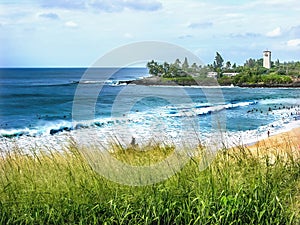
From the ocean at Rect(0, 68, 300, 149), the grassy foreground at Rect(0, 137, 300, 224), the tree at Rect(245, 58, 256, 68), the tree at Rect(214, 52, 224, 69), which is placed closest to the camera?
the grassy foreground at Rect(0, 137, 300, 224)

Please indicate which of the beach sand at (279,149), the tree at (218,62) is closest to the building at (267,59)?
the tree at (218,62)

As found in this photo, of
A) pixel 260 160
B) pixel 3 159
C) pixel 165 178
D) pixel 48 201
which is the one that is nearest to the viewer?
pixel 48 201

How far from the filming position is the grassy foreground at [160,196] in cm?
356

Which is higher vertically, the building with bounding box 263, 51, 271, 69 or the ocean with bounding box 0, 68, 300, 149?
the building with bounding box 263, 51, 271, 69

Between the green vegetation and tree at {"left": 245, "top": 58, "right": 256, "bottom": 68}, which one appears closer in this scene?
the green vegetation

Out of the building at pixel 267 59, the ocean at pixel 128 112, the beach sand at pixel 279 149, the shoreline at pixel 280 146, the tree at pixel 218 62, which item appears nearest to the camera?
the beach sand at pixel 279 149

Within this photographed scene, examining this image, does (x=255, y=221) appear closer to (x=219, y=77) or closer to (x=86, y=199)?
(x=86, y=199)

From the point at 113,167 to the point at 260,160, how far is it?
1413mm

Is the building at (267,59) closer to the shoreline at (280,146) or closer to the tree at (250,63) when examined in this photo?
the tree at (250,63)

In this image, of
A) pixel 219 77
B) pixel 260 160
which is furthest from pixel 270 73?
pixel 260 160

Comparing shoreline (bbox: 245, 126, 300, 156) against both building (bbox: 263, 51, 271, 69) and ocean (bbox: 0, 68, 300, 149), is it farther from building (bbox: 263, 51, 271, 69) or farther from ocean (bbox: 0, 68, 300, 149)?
building (bbox: 263, 51, 271, 69)

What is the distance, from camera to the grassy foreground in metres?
3.56

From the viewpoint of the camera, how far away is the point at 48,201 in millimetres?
3750

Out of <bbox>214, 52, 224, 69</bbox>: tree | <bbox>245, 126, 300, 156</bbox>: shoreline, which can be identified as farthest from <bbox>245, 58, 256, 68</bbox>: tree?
<bbox>245, 126, 300, 156</bbox>: shoreline
